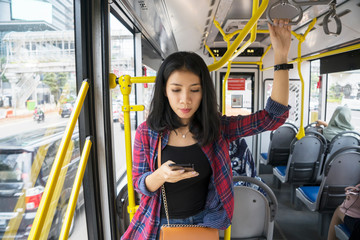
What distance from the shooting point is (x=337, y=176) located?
232 cm

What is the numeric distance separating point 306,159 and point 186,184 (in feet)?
9.80

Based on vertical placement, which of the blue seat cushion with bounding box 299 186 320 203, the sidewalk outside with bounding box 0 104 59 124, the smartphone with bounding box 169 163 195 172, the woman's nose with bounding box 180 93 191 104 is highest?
the woman's nose with bounding box 180 93 191 104

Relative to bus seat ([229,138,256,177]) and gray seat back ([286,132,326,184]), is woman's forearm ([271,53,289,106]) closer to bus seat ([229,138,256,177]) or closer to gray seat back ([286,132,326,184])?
bus seat ([229,138,256,177])

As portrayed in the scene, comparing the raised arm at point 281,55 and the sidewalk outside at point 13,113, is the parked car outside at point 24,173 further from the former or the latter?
the raised arm at point 281,55

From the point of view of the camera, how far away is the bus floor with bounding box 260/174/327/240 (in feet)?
9.06

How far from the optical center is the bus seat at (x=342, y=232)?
1875 mm

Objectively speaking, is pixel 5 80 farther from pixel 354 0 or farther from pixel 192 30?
pixel 354 0

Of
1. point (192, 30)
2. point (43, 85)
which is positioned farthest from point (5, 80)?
point (192, 30)

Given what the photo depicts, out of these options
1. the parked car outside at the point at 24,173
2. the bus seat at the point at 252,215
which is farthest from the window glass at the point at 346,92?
the parked car outside at the point at 24,173

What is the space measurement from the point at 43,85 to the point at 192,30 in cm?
257

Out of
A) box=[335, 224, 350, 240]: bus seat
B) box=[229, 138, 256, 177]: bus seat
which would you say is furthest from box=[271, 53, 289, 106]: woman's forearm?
box=[335, 224, 350, 240]: bus seat

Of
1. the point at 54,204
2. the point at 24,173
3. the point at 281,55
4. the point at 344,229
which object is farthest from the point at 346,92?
the point at 24,173

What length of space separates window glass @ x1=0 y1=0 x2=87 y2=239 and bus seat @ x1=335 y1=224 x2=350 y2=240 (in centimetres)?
204

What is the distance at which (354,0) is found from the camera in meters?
2.55
